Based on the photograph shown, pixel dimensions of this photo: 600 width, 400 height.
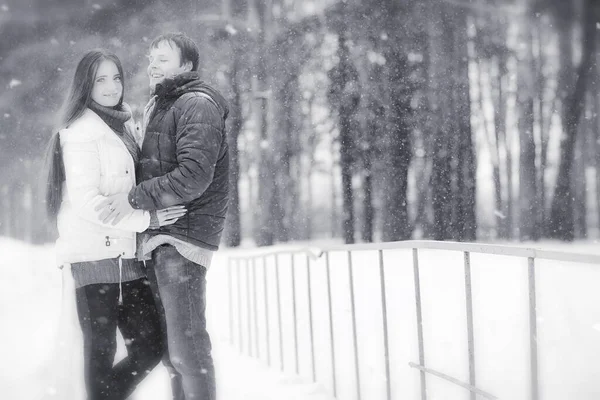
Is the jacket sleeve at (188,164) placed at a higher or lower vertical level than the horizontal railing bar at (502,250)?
higher

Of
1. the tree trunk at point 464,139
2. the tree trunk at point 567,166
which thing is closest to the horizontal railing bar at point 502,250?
the tree trunk at point 464,139

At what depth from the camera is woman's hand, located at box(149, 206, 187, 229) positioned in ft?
8.04

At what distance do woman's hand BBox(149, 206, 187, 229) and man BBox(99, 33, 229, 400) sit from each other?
25mm

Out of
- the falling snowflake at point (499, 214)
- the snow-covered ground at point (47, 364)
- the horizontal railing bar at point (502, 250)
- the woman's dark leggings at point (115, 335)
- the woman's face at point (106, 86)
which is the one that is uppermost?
the woman's face at point (106, 86)

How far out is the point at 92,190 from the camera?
2418 millimetres

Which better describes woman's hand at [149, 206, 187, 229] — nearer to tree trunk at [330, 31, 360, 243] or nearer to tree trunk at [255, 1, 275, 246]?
tree trunk at [330, 31, 360, 243]

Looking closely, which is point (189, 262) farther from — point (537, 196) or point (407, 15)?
point (537, 196)

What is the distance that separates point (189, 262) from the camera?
95.8 inches

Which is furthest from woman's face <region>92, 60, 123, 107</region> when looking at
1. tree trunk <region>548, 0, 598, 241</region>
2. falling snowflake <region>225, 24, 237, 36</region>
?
tree trunk <region>548, 0, 598, 241</region>

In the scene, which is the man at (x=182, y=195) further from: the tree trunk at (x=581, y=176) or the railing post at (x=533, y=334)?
the tree trunk at (x=581, y=176)

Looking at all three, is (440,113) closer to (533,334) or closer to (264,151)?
(264,151)

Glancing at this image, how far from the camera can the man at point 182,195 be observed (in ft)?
7.73

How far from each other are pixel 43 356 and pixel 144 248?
3.51 m

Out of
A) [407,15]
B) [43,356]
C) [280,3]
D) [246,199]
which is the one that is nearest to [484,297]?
Answer: [43,356]
